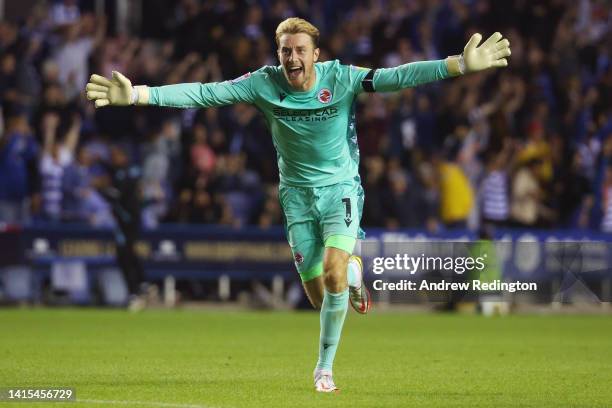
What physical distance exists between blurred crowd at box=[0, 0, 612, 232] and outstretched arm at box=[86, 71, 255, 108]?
1178 cm

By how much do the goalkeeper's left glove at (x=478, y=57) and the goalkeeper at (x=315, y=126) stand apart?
1.1 inches

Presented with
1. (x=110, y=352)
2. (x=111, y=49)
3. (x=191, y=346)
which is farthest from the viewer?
(x=111, y=49)

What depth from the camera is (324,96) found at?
10.7 m

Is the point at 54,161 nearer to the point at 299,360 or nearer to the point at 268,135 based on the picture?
the point at 268,135

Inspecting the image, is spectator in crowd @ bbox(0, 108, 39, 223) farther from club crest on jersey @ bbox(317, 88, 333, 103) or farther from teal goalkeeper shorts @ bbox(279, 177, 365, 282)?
club crest on jersey @ bbox(317, 88, 333, 103)

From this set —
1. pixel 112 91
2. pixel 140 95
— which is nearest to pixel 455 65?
pixel 140 95

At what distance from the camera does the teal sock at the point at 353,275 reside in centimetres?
1161

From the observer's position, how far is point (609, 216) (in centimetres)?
2378

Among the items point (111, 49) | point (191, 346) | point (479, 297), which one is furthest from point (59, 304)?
point (191, 346)

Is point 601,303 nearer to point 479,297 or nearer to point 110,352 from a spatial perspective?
point 479,297

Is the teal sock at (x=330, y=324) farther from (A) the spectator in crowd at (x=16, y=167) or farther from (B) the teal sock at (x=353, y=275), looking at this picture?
(A) the spectator in crowd at (x=16, y=167)

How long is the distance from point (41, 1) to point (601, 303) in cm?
1143

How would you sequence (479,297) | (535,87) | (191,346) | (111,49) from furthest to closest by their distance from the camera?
(535,87)
(111,49)
(479,297)
(191,346)

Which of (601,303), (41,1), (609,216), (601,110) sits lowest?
(601,303)
